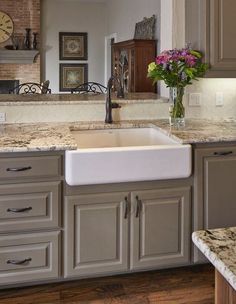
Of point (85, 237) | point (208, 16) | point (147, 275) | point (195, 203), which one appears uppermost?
point (208, 16)

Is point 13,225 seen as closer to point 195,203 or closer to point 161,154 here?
point 161,154

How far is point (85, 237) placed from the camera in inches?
94.2

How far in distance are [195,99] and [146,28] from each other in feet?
8.84

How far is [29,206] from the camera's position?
7.52 feet

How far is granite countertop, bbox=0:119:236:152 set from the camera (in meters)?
2.28

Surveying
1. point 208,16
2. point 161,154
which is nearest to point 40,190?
point 161,154

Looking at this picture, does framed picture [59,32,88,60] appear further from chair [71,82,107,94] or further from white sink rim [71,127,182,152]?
white sink rim [71,127,182,152]

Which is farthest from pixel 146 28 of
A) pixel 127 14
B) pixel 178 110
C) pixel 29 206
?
pixel 29 206

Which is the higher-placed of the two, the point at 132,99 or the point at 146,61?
the point at 146,61

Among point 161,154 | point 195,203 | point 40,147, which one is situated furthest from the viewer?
point 195,203

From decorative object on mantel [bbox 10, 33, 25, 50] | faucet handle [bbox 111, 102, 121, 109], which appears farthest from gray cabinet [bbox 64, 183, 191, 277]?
decorative object on mantel [bbox 10, 33, 25, 50]

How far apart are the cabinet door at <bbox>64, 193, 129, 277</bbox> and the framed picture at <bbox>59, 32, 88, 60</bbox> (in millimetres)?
6964

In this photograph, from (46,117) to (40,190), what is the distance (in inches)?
36.1

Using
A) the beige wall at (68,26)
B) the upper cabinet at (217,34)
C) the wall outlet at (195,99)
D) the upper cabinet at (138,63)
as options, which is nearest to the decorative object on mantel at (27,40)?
the beige wall at (68,26)
